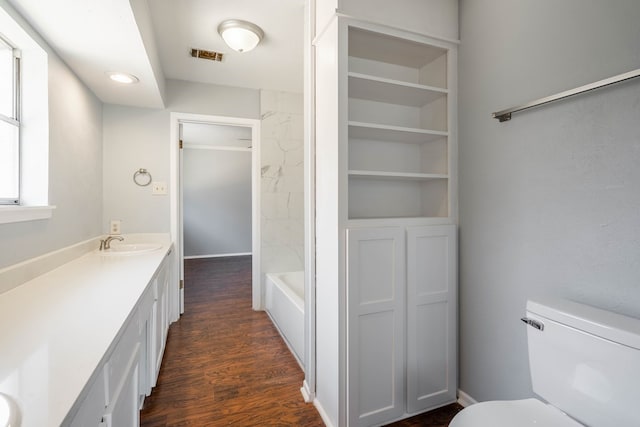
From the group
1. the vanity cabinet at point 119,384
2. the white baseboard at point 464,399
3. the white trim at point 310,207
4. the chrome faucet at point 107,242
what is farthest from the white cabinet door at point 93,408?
the chrome faucet at point 107,242

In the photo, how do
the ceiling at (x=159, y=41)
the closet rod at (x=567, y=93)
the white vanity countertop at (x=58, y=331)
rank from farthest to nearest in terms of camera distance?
1. the ceiling at (x=159, y=41)
2. the closet rod at (x=567, y=93)
3. the white vanity countertop at (x=58, y=331)

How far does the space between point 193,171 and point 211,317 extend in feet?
12.5

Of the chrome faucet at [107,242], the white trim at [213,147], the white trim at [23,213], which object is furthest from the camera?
the white trim at [213,147]

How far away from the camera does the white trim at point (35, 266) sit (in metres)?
1.27

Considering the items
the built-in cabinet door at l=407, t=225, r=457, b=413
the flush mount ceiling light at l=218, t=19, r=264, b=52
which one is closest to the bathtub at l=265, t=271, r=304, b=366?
the built-in cabinet door at l=407, t=225, r=457, b=413

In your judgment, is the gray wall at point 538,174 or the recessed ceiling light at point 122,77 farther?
the recessed ceiling light at point 122,77

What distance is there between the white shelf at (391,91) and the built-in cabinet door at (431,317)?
0.78m

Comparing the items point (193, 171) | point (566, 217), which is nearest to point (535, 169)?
A: point (566, 217)

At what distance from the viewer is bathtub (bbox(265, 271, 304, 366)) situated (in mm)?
2201

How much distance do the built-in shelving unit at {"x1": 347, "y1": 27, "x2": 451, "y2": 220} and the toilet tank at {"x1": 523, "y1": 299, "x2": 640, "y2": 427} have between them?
30.0 inches

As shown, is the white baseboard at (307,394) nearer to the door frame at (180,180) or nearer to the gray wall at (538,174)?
the gray wall at (538,174)

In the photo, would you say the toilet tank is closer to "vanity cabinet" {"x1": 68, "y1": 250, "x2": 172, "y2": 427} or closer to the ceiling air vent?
"vanity cabinet" {"x1": 68, "y1": 250, "x2": 172, "y2": 427}

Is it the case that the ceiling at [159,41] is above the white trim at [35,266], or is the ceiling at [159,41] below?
above

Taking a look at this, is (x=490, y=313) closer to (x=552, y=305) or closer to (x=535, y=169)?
(x=552, y=305)
